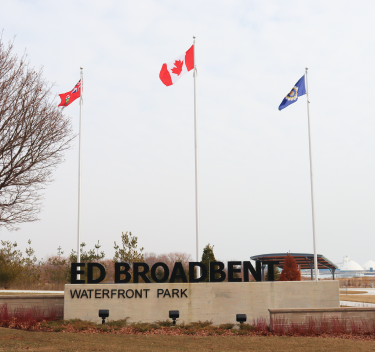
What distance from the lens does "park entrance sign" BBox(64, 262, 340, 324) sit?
62.3ft

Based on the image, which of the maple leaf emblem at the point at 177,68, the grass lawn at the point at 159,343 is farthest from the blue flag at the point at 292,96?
the grass lawn at the point at 159,343

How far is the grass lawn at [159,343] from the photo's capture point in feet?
42.6

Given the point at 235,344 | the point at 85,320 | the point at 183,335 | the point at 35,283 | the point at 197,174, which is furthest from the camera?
the point at 35,283

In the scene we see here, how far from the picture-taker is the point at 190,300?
19.1 metres

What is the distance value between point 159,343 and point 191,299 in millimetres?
5050

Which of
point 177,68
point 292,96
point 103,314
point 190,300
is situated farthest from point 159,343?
point 292,96

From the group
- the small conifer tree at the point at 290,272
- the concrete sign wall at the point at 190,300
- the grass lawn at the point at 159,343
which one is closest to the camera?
the grass lawn at the point at 159,343

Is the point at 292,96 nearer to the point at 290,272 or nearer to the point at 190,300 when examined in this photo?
the point at 190,300

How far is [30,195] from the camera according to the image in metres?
23.8

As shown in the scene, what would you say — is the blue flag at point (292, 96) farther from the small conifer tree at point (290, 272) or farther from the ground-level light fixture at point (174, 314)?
the small conifer tree at point (290, 272)

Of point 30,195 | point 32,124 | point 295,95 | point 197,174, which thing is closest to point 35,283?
point 30,195

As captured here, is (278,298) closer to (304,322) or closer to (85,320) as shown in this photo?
(304,322)

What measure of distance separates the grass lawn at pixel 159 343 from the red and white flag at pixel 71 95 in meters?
12.1

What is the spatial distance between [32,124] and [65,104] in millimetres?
2079
